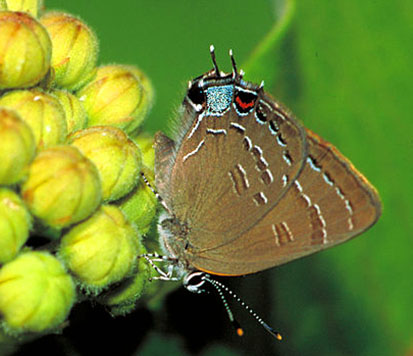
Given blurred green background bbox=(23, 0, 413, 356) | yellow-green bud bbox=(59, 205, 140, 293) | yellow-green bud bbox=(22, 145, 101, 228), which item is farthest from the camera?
blurred green background bbox=(23, 0, 413, 356)

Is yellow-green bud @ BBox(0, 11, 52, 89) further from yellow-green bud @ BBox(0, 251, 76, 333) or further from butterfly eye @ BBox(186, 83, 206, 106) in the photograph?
butterfly eye @ BBox(186, 83, 206, 106)

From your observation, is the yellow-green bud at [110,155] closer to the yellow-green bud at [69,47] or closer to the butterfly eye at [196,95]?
the yellow-green bud at [69,47]

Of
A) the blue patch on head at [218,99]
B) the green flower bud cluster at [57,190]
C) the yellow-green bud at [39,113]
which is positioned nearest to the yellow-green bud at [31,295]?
the green flower bud cluster at [57,190]

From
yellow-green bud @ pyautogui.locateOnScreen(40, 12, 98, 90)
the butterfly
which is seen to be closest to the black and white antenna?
the butterfly

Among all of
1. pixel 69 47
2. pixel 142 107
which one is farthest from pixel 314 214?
pixel 69 47

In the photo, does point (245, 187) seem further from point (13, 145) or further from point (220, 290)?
point (13, 145)

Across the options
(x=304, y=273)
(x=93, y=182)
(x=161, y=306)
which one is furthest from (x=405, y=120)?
(x=93, y=182)
